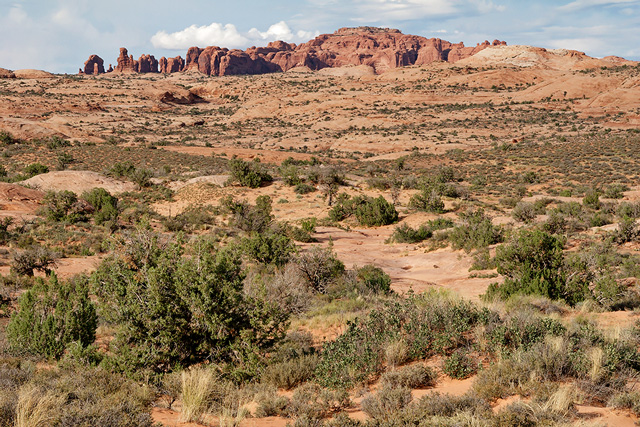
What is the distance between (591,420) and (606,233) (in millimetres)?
15194

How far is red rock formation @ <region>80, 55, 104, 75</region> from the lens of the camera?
522ft

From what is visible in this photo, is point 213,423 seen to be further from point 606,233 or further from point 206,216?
point 206,216

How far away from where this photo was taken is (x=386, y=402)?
4793mm

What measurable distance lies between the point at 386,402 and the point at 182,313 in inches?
119

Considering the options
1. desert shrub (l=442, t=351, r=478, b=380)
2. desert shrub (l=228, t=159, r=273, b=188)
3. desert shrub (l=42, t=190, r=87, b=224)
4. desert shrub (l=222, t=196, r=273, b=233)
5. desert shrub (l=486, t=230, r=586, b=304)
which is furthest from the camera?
desert shrub (l=228, t=159, r=273, b=188)

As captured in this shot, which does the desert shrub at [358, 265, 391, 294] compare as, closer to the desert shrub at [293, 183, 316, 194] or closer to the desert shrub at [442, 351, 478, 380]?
the desert shrub at [442, 351, 478, 380]

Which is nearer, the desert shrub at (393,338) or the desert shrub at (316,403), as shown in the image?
the desert shrub at (316,403)

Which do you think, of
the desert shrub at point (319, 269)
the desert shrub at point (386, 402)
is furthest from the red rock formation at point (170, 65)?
the desert shrub at point (386, 402)

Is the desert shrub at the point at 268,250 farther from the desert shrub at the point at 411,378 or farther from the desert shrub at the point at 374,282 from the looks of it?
the desert shrub at the point at 411,378

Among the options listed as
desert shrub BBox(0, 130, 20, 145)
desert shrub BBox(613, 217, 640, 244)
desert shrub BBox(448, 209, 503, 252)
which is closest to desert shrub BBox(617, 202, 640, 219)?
desert shrub BBox(613, 217, 640, 244)

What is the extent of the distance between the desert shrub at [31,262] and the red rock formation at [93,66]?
170 metres

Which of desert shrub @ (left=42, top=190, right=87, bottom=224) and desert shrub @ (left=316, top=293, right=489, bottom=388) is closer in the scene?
desert shrub @ (left=316, top=293, right=489, bottom=388)

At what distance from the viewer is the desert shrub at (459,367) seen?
18.4ft

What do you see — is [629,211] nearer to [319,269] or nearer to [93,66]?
[319,269]
